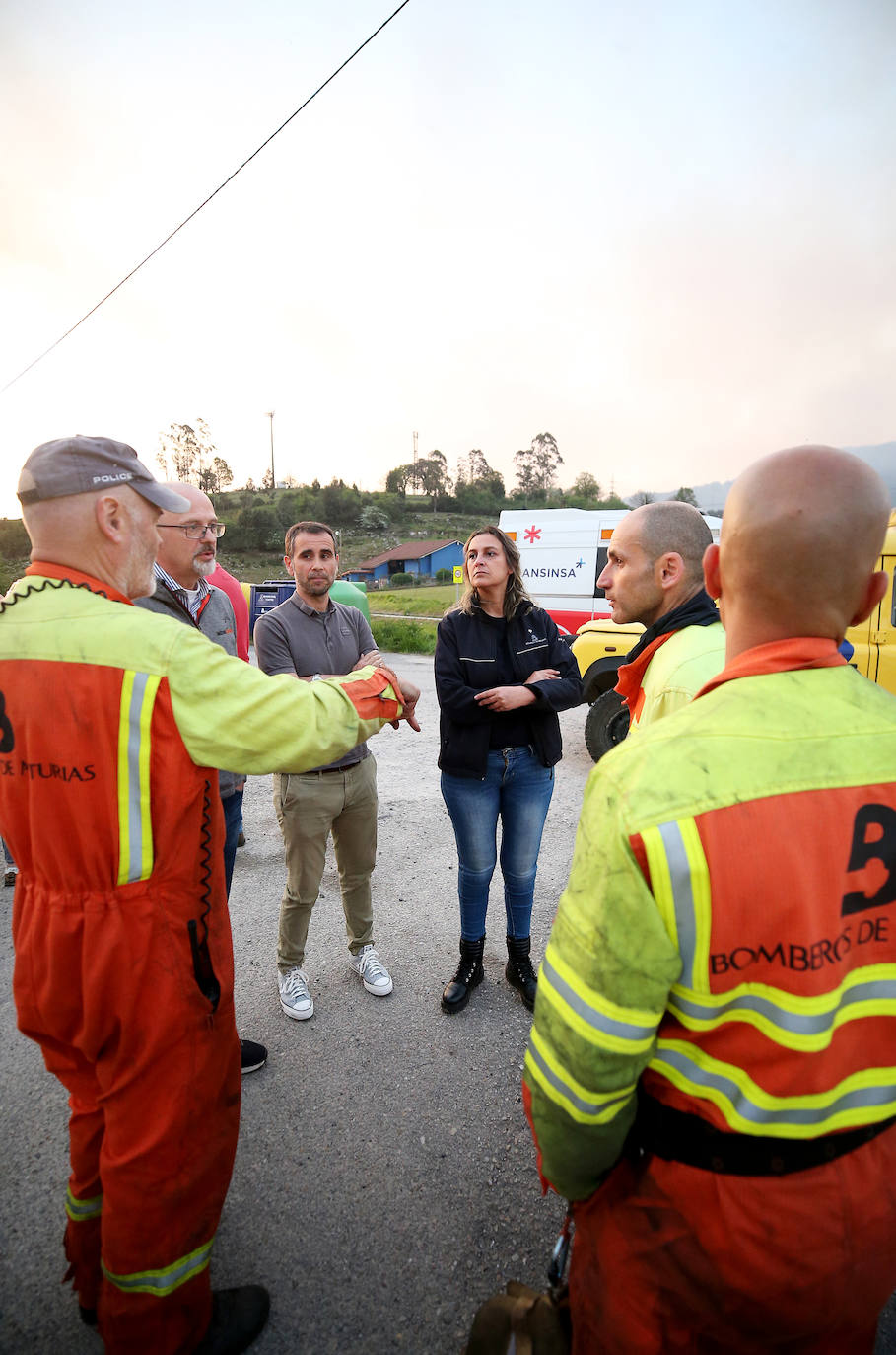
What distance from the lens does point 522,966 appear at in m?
3.12

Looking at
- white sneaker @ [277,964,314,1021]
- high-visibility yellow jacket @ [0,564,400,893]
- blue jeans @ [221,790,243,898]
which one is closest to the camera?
high-visibility yellow jacket @ [0,564,400,893]

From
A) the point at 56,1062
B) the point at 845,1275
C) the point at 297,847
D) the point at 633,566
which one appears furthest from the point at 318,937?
the point at 845,1275

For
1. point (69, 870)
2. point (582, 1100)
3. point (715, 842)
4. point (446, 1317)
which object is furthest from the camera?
point (446, 1317)

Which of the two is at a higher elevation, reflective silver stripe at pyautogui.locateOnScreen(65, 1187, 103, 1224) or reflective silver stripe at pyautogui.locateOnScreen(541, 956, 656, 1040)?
reflective silver stripe at pyautogui.locateOnScreen(541, 956, 656, 1040)

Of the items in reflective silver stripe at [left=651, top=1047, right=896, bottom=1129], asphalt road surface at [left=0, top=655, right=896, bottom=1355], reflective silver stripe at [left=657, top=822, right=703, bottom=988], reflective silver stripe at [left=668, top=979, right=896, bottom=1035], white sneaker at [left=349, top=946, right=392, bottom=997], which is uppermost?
reflective silver stripe at [left=657, top=822, right=703, bottom=988]

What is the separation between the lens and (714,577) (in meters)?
1.17

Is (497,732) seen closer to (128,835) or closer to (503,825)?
(503,825)

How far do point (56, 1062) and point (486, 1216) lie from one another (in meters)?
1.49

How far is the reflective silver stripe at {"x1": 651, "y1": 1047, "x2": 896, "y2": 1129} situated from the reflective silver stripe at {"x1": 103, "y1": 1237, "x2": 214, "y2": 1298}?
1.41 m

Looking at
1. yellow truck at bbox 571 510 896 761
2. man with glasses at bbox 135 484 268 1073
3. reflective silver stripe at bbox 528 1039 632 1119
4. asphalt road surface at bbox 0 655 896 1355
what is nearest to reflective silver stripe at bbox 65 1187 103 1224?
asphalt road surface at bbox 0 655 896 1355

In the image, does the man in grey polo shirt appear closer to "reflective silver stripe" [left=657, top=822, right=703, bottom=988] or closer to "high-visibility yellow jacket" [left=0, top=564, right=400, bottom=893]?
"high-visibility yellow jacket" [left=0, top=564, right=400, bottom=893]

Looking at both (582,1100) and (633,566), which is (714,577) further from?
(633,566)

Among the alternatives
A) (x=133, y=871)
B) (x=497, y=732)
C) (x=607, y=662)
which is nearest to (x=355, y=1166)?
(x=133, y=871)

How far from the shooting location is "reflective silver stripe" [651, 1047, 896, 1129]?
921 millimetres
